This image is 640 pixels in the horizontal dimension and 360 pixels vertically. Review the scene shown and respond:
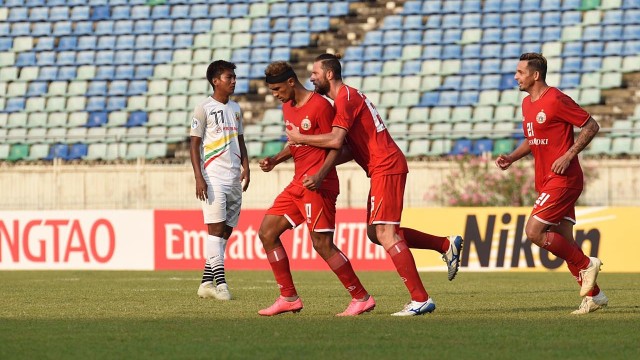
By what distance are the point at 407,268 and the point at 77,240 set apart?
12.5 meters

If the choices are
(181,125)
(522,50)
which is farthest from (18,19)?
(522,50)

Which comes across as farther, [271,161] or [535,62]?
[271,161]

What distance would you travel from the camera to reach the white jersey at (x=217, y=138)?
42.2ft

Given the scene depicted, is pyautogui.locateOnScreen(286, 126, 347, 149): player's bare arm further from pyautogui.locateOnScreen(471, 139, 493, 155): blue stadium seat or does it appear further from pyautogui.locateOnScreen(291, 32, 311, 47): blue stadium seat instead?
pyautogui.locateOnScreen(291, 32, 311, 47): blue stadium seat

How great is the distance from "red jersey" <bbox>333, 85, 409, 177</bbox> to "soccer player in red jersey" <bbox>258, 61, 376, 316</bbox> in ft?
0.81

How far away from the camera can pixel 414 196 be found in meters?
23.0

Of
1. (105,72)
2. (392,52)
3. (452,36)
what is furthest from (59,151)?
(452,36)

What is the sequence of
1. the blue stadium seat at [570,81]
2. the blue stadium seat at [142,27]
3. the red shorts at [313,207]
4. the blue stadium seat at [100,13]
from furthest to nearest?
the blue stadium seat at [100,13]
the blue stadium seat at [142,27]
the blue stadium seat at [570,81]
the red shorts at [313,207]

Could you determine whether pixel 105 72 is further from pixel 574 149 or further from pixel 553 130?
pixel 574 149

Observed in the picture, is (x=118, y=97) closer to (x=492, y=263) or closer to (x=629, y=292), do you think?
(x=492, y=263)

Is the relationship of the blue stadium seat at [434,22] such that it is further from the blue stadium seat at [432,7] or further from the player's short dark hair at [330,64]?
the player's short dark hair at [330,64]

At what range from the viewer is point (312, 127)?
10.0m

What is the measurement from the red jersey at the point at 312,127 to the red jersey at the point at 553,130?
165 centimetres

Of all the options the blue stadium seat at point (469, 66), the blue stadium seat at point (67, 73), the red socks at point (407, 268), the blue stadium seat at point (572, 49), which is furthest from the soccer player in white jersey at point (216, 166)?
the blue stadium seat at point (67, 73)
